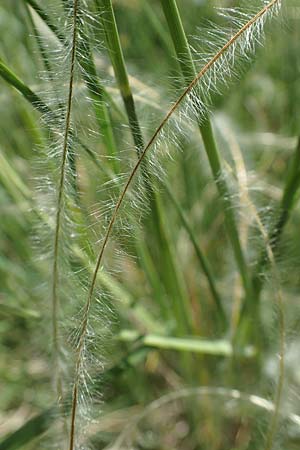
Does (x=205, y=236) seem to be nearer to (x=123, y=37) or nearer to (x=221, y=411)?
(x=221, y=411)

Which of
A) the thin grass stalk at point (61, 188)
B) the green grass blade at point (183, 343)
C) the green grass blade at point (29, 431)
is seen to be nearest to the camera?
the thin grass stalk at point (61, 188)

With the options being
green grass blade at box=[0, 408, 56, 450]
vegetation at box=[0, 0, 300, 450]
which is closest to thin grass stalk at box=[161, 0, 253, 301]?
vegetation at box=[0, 0, 300, 450]

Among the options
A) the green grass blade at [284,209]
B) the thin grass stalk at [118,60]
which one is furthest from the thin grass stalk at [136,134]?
the green grass blade at [284,209]

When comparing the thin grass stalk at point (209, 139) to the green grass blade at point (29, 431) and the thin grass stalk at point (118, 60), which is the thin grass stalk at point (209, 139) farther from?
the green grass blade at point (29, 431)

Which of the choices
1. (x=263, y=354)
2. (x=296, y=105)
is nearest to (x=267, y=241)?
(x=263, y=354)

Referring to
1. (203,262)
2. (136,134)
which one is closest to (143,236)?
(203,262)

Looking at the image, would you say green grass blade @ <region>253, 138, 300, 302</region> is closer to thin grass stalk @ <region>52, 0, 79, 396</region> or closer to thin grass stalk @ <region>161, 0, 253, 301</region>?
thin grass stalk @ <region>161, 0, 253, 301</region>

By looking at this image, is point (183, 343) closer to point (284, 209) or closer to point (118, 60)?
point (284, 209)
